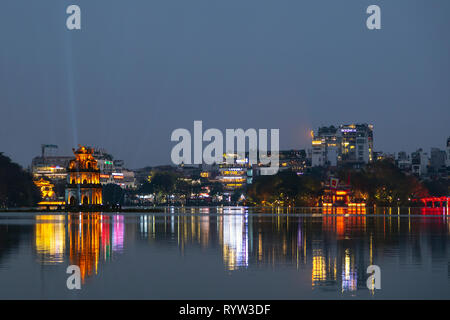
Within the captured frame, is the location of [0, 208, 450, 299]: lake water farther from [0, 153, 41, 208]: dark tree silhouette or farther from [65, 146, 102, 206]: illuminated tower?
[0, 153, 41, 208]: dark tree silhouette

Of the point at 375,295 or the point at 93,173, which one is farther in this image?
the point at 93,173

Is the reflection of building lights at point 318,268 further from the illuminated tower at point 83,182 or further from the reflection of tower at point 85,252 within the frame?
the illuminated tower at point 83,182

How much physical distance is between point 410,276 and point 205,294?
8.84 metres

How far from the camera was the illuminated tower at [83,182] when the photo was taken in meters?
172

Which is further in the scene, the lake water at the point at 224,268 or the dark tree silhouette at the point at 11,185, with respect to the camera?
the dark tree silhouette at the point at 11,185

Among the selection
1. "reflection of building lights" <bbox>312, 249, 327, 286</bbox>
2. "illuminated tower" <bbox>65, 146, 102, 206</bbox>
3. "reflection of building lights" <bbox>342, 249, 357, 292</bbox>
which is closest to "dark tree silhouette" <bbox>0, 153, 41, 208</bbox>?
"illuminated tower" <bbox>65, 146, 102, 206</bbox>

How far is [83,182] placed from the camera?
568 feet

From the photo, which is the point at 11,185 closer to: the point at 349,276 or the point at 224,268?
the point at 224,268

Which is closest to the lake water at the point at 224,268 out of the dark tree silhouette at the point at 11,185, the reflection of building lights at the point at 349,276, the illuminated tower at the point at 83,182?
the reflection of building lights at the point at 349,276

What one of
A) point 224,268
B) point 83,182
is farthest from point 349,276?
point 83,182

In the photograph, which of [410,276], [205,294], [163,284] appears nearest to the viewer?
[205,294]
